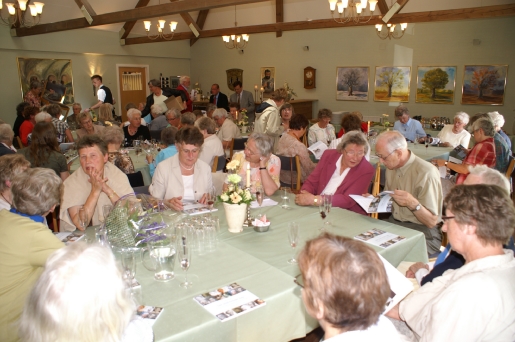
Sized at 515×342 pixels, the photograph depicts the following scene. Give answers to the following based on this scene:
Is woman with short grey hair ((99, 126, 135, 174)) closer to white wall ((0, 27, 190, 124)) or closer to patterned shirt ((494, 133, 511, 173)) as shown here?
patterned shirt ((494, 133, 511, 173))

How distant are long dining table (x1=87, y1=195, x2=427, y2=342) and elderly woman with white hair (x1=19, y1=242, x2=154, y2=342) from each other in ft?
1.30

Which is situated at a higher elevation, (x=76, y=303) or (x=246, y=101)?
(x=246, y=101)

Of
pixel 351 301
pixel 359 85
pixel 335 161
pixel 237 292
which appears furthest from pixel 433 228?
pixel 359 85

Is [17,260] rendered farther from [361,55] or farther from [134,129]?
[361,55]

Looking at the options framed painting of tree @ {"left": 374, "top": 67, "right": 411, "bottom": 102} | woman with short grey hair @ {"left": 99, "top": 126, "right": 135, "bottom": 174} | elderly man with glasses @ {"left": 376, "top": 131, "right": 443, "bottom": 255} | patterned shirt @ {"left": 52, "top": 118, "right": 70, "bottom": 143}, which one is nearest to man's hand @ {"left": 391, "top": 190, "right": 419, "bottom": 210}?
elderly man with glasses @ {"left": 376, "top": 131, "right": 443, "bottom": 255}

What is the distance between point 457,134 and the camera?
279 inches

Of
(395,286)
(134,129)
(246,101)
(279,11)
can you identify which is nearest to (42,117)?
(134,129)

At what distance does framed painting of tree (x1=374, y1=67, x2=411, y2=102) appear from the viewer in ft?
37.8

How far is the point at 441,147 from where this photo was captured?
277 inches

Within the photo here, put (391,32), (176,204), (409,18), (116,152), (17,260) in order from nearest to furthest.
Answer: (17,260), (176,204), (116,152), (409,18), (391,32)

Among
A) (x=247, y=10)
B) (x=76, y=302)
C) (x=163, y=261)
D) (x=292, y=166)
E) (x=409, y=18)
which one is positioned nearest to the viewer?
(x=76, y=302)

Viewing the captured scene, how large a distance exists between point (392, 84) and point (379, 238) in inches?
393

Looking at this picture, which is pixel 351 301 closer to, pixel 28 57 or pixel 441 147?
pixel 441 147

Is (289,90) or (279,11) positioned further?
(289,90)
